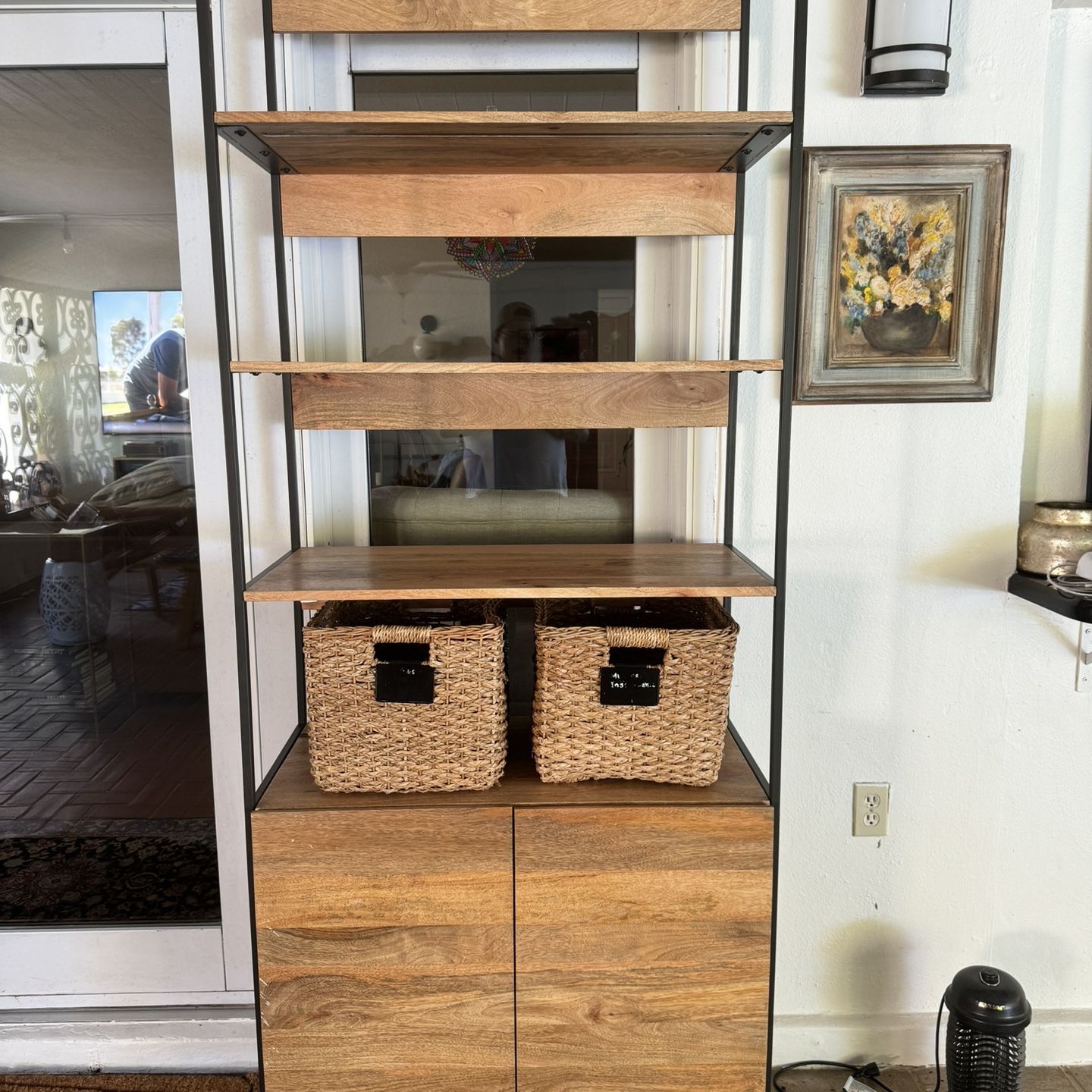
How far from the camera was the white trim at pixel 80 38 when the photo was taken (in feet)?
5.82

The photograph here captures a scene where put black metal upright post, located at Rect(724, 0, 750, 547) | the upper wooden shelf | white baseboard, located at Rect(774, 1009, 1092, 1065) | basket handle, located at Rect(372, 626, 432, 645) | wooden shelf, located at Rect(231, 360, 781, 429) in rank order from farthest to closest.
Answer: white baseboard, located at Rect(774, 1009, 1092, 1065) → wooden shelf, located at Rect(231, 360, 781, 429) → black metal upright post, located at Rect(724, 0, 750, 547) → basket handle, located at Rect(372, 626, 432, 645) → the upper wooden shelf

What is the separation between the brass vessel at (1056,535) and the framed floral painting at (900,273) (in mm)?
255

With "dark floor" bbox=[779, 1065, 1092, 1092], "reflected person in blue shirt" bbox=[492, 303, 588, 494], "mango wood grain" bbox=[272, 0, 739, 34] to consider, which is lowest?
"dark floor" bbox=[779, 1065, 1092, 1092]

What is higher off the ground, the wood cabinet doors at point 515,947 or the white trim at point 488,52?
the white trim at point 488,52

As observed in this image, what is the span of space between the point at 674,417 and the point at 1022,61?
0.93m

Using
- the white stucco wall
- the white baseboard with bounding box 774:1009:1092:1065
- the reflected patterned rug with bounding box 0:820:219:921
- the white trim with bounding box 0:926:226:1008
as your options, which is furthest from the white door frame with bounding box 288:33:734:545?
the white baseboard with bounding box 774:1009:1092:1065

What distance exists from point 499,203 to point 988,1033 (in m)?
1.75

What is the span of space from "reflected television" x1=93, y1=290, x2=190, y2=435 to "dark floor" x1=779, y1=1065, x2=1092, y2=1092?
6.13 ft

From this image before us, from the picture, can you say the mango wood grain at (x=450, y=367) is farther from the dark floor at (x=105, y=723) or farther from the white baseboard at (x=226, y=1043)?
the white baseboard at (x=226, y=1043)

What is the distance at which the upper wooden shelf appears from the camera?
140 cm

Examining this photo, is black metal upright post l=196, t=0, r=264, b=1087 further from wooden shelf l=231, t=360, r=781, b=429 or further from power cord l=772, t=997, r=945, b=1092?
power cord l=772, t=997, r=945, b=1092

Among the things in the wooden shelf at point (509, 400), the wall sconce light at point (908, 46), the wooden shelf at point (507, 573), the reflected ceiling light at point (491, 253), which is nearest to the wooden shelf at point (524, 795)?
the wooden shelf at point (507, 573)

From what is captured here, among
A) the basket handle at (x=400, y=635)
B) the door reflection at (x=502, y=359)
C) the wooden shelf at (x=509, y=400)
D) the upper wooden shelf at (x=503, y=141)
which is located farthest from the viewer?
the door reflection at (x=502, y=359)

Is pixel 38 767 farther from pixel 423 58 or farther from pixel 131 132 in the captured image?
pixel 423 58
